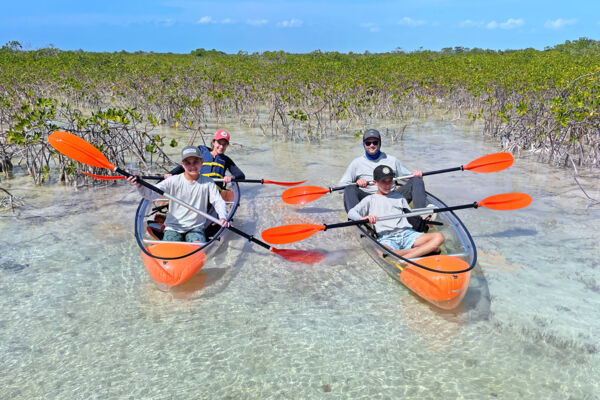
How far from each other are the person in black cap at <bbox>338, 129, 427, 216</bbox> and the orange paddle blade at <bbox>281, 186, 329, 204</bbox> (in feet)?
1.07

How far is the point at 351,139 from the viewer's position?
38.5 ft

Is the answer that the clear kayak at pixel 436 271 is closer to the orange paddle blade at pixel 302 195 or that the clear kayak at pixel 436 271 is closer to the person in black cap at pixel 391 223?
the person in black cap at pixel 391 223

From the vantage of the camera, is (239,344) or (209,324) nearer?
(239,344)

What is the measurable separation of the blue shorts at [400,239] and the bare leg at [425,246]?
10 centimetres

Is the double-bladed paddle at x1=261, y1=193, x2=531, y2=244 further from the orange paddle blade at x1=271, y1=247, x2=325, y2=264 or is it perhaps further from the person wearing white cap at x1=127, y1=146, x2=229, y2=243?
the person wearing white cap at x1=127, y1=146, x2=229, y2=243

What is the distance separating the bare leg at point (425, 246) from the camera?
4.06 metres

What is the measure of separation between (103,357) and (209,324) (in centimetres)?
80

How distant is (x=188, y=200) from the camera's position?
15.2 feet

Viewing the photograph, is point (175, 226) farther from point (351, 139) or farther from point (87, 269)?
point (351, 139)

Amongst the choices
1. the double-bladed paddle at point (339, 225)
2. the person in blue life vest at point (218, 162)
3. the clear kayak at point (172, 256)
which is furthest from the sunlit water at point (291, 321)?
the person in blue life vest at point (218, 162)

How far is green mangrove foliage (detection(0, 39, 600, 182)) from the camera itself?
811cm

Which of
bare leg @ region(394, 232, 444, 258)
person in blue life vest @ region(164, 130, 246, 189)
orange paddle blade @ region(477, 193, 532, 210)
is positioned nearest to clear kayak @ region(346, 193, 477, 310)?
bare leg @ region(394, 232, 444, 258)

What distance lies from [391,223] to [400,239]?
0.19 m

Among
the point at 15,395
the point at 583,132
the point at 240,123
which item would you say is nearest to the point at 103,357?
the point at 15,395
